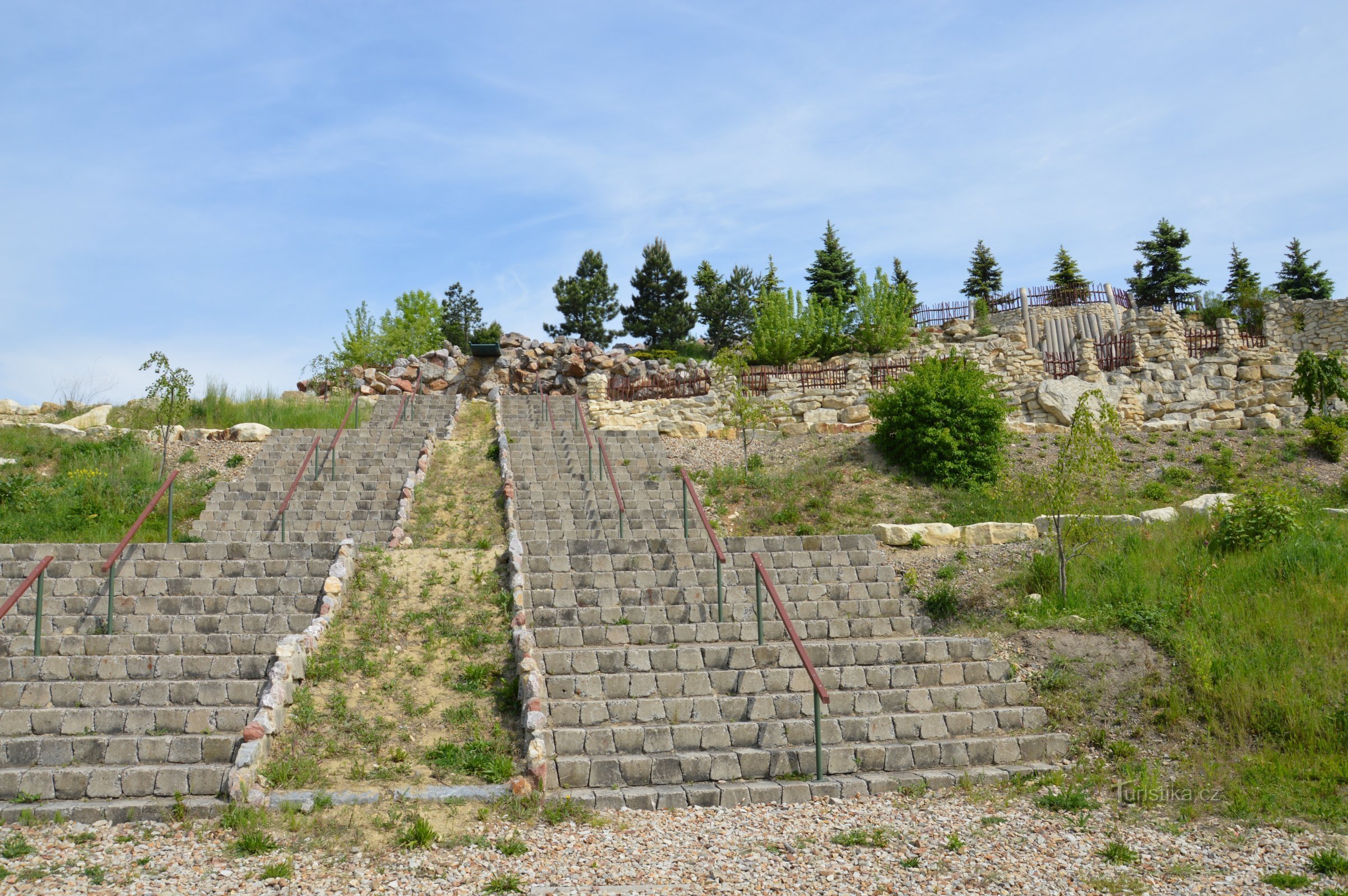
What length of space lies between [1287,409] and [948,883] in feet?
56.2

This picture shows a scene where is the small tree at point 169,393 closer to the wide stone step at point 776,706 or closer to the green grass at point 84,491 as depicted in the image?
the green grass at point 84,491

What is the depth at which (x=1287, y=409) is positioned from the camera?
60.6 feet

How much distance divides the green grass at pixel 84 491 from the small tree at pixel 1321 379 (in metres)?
19.8

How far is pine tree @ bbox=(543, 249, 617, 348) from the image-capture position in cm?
3734

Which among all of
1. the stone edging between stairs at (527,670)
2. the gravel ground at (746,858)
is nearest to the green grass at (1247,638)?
the gravel ground at (746,858)

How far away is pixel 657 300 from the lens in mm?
37000

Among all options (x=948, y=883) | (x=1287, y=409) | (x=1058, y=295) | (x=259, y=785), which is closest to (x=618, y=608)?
(x=259, y=785)

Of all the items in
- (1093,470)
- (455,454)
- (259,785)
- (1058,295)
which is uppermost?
(1058,295)

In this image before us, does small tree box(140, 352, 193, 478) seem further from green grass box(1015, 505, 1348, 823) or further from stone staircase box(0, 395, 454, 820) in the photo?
green grass box(1015, 505, 1348, 823)

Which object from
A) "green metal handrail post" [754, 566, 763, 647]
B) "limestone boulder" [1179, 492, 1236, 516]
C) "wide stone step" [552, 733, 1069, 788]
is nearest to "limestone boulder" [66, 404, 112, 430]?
"green metal handrail post" [754, 566, 763, 647]

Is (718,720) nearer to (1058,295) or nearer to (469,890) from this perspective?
(469,890)

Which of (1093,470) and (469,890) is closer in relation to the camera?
(469,890)

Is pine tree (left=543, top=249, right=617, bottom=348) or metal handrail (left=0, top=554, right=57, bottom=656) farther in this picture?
pine tree (left=543, top=249, right=617, bottom=348)

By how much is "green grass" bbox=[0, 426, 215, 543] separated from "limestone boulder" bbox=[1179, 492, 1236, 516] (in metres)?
14.3
